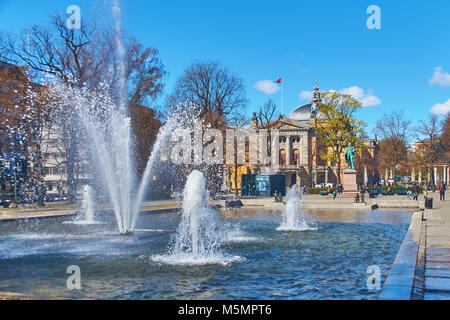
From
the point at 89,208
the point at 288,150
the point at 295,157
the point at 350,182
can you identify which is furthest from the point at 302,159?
the point at 89,208

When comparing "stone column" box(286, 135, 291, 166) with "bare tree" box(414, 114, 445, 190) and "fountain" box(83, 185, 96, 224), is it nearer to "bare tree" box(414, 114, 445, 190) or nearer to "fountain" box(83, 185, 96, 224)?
"bare tree" box(414, 114, 445, 190)

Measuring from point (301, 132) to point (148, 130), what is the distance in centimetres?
5008

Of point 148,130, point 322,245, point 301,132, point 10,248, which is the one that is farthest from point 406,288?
point 301,132

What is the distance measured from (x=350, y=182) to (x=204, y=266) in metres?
37.5

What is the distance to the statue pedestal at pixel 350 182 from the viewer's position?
44647mm

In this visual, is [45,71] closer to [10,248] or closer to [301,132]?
[10,248]

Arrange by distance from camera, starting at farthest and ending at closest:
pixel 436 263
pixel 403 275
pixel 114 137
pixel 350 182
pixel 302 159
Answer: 1. pixel 302 159
2. pixel 350 182
3. pixel 114 137
4. pixel 436 263
5. pixel 403 275

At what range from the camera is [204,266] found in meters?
9.90

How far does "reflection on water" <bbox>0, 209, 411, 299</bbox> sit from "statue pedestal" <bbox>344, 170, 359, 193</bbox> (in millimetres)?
28995

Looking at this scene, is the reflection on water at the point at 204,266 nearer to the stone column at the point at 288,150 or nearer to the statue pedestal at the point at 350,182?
the statue pedestal at the point at 350,182

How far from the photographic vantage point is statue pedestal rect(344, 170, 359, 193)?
146 ft

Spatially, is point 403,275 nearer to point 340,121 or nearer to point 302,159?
point 340,121

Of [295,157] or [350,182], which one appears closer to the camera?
[350,182]

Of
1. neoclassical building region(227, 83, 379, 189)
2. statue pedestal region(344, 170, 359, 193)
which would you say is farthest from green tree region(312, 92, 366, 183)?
neoclassical building region(227, 83, 379, 189)
